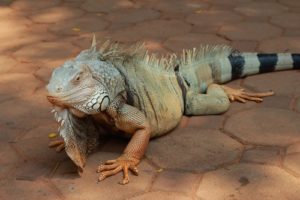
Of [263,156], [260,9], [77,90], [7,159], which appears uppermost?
[77,90]

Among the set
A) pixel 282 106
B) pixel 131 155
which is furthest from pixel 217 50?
pixel 131 155

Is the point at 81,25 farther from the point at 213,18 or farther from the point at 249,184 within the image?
the point at 249,184

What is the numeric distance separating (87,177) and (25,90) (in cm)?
133

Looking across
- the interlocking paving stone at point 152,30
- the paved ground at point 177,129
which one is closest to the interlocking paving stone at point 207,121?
the paved ground at point 177,129

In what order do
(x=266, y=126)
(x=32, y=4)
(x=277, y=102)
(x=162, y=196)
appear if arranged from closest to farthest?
(x=162, y=196), (x=266, y=126), (x=277, y=102), (x=32, y=4)

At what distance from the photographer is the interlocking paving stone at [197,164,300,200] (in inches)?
105

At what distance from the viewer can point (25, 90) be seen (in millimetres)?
4000

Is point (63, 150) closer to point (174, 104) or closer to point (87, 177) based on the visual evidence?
point (87, 177)

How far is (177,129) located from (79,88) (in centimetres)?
84

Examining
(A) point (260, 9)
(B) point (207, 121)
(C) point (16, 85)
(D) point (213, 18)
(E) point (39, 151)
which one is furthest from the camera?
(A) point (260, 9)

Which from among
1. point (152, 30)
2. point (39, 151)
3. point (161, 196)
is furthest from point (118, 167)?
point (152, 30)

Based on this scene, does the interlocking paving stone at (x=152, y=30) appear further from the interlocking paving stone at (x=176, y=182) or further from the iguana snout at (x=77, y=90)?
the interlocking paving stone at (x=176, y=182)

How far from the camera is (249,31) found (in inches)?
194

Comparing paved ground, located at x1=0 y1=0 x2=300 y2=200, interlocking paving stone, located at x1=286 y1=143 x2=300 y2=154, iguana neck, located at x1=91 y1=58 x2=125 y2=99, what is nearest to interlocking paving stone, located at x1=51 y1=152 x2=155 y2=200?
paved ground, located at x1=0 y1=0 x2=300 y2=200
